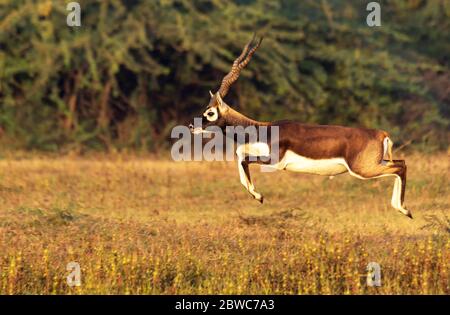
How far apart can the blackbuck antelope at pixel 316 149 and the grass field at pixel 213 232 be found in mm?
569

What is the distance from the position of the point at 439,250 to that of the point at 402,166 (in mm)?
1362

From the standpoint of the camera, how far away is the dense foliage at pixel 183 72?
1670 cm

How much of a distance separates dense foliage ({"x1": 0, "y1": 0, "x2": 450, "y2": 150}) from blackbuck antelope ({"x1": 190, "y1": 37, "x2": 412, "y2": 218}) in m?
7.36

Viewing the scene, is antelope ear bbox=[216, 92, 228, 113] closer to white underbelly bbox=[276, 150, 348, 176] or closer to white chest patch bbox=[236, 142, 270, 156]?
white chest patch bbox=[236, 142, 270, 156]

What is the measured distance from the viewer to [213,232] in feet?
29.7

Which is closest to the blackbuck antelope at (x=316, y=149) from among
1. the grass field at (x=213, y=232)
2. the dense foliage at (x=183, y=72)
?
the grass field at (x=213, y=232)

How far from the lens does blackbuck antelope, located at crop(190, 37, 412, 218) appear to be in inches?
342

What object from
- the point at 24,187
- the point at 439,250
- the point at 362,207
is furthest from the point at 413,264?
the point at 24,187

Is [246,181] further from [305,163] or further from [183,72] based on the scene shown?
[183,72]

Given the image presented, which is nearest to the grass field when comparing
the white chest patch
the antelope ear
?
the white chest patch

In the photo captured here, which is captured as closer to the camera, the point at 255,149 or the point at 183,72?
the point at 255,149

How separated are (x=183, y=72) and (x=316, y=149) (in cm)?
905

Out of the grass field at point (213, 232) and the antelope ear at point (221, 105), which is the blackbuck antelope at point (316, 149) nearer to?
the antelope ear at point (221, 105)

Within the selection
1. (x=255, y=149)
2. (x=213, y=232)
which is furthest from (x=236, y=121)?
(x=213, y=232)
